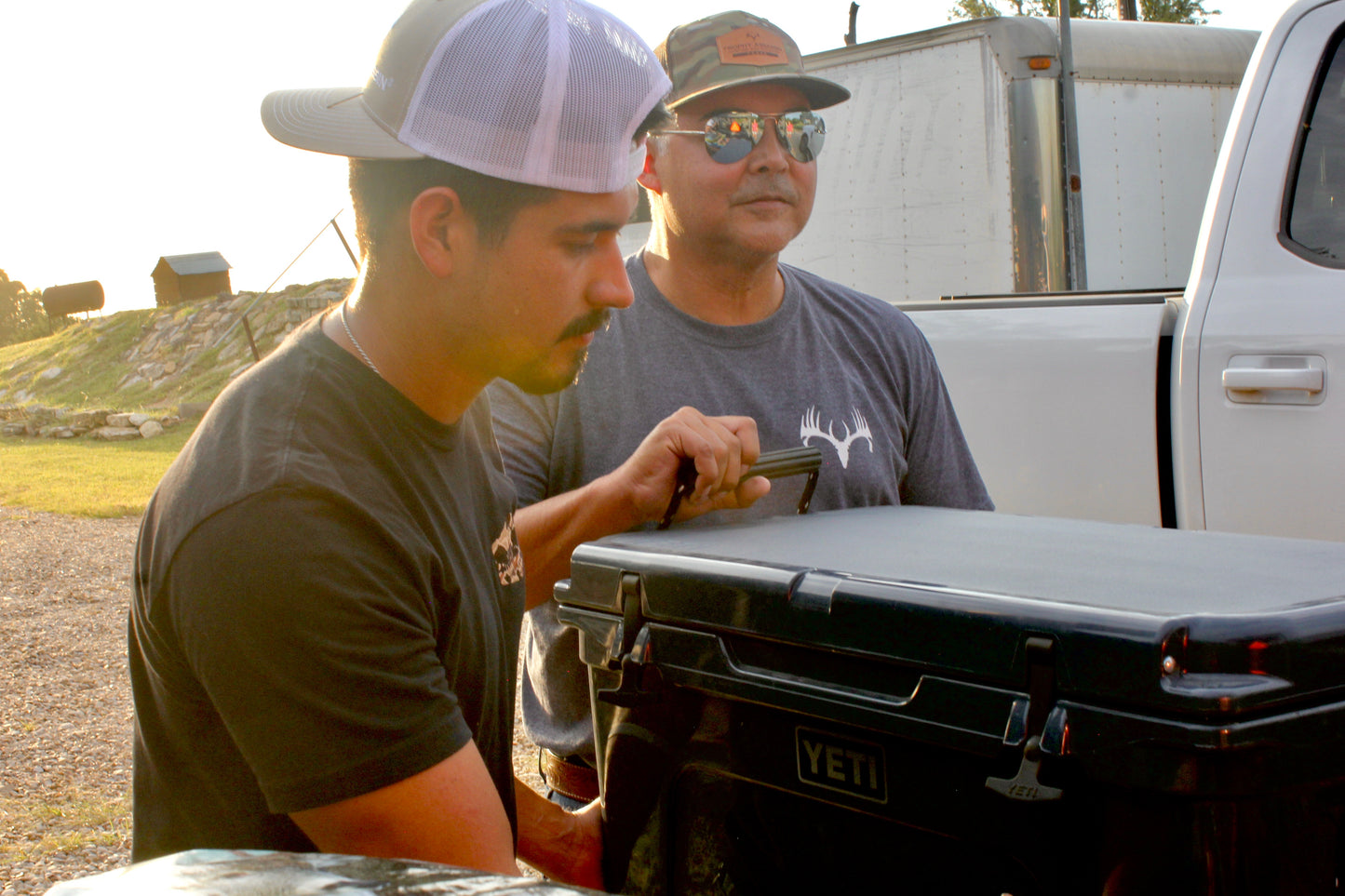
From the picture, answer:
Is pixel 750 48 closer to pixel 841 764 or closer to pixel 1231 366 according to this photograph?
pixel 1231 366

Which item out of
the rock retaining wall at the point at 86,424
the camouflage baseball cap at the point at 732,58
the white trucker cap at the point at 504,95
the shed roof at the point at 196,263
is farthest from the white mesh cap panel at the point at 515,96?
the shed roof at the point at 196,263

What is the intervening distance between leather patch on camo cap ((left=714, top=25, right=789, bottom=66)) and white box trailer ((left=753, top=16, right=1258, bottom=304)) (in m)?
2.94

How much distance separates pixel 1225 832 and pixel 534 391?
91cm

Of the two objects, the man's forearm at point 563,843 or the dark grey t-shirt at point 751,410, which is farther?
the dark grey t-shirt at point 751,410

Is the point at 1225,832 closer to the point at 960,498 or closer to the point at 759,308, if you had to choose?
the point at 960,498

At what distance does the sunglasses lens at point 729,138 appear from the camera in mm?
2330

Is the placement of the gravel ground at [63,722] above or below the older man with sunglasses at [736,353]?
below

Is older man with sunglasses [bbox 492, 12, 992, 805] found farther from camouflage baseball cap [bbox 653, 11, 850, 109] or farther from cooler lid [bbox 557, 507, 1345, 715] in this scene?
cooler lid [bbox 557, 507, 1345, 715]

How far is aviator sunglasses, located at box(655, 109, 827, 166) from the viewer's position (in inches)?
91.9

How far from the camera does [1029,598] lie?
3.55 feet

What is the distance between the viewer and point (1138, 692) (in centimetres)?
99

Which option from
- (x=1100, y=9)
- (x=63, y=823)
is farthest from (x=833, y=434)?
(x=1100, y=9)

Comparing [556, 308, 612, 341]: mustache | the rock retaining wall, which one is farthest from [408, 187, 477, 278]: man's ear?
the rock retaining wall

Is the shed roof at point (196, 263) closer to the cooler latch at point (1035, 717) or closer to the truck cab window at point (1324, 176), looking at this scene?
the truck cab window at point (1324, 176)
